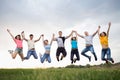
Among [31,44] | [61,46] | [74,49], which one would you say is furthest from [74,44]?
[31,44]

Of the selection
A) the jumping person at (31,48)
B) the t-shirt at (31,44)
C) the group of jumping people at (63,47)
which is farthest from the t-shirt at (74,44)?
the t-shirt at (31,44)

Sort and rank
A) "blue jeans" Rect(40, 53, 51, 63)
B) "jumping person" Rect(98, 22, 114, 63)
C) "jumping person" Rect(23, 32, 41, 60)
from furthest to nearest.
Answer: "jumping person" Rect(23, 32, 41, 60) → "blue jeans" Rect(40, 53, 51, 63) → "jumping person" Rect(98, 22, 114, 63)

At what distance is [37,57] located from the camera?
2216cm

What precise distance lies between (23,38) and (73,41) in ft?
12.9

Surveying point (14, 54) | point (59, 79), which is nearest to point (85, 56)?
point (14, 54)

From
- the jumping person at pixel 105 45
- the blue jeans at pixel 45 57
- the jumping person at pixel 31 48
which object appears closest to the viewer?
the jumping person at pixel 105 45

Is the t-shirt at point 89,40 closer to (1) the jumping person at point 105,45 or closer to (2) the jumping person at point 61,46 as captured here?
(1) the jumping person at point 105,45

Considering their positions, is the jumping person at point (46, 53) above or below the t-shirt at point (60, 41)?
below

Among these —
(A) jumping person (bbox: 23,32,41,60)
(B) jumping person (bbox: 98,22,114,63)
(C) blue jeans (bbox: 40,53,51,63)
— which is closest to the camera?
(B) jumping person (bbox: 98,22,114,63)

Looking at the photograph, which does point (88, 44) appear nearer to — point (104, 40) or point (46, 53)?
point (104, 40)

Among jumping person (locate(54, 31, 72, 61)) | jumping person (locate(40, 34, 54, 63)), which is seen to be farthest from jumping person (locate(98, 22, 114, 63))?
jumping person (locate(40, 34, 54, 63))

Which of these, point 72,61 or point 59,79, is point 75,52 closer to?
point 72,61

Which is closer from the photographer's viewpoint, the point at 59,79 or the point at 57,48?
the point at 59,79

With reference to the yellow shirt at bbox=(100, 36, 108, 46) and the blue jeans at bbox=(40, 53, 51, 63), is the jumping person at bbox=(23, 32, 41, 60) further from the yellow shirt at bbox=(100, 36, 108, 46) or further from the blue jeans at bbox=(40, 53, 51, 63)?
the yellow shirt at bbox=(100, 36, 108, 46)
